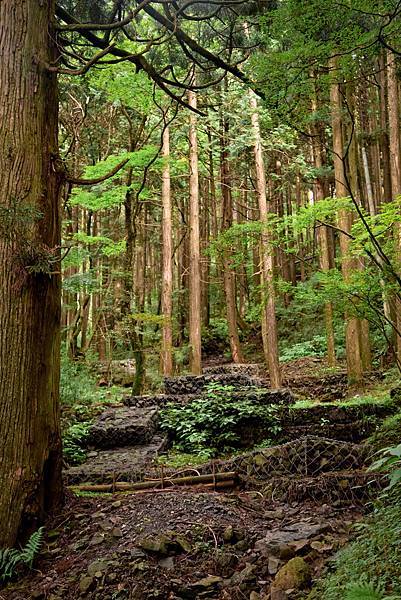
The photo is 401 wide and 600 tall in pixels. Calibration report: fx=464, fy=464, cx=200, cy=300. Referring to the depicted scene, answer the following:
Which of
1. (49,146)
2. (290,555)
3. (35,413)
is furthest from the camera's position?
(49,146)

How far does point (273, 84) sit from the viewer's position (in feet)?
17.5

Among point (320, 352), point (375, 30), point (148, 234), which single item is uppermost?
point (148, 234)

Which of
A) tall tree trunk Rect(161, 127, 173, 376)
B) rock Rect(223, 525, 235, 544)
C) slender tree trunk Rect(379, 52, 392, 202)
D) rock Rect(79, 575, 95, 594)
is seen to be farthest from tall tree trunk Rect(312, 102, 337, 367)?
rock Rect(79, 575, 95, 594)

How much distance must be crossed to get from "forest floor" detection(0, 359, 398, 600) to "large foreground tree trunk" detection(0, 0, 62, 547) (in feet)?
1.54

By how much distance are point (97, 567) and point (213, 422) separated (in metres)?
7.46

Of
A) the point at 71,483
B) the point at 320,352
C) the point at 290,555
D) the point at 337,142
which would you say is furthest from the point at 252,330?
the point at 290,555

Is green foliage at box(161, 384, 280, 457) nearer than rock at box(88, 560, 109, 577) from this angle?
No

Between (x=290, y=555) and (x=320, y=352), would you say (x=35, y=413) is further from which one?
(x=320, y=352)

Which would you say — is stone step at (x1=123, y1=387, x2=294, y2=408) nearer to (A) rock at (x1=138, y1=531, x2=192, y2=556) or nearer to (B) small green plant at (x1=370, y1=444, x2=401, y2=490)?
(A) rock at (x1=138, y1=531, x2=192, y2=556)

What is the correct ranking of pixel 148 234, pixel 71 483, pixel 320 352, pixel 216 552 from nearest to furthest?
pixel 216 552 → pixel 71 483 → pixel 320 352 → pixel 148 234

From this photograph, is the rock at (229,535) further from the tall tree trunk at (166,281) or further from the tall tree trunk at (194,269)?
the tall tree trunk at (194,269)

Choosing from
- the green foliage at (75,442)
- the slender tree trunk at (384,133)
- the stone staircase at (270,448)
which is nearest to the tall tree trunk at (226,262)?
the stone staircase at (270,448)

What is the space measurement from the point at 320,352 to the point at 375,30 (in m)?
16.9

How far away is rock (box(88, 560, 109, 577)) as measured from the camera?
3.40m
